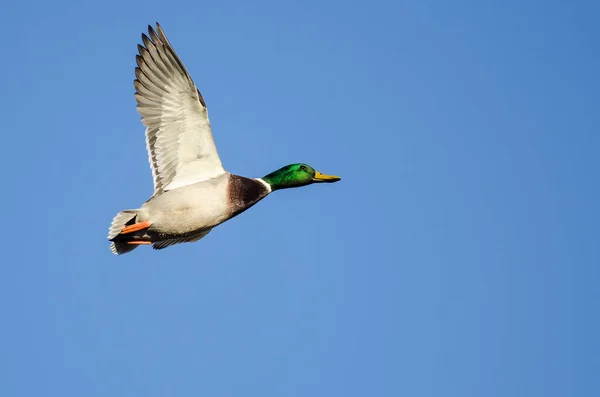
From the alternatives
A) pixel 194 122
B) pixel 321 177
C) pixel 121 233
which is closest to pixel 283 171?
pixel 321 177

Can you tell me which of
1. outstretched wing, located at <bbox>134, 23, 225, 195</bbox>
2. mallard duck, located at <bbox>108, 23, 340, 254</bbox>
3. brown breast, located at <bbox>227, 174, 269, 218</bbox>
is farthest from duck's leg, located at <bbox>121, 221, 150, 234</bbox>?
brown breast, located at <bbox>227, 174, 269, 218</bbox>

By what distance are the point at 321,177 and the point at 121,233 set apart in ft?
8.56

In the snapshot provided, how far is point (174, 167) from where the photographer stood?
39.8 ft

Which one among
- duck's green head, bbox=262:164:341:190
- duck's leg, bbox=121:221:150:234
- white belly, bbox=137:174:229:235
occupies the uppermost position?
duck's green head, bbox=262:164:341:190

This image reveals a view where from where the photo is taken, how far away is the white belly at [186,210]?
1175 cm

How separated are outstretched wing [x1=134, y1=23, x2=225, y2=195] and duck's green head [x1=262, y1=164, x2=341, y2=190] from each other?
0.74 meters

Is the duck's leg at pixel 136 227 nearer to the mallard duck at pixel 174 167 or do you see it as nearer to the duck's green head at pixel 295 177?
the mallard duck at pixel 174 167

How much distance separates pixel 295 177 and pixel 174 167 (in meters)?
1.52

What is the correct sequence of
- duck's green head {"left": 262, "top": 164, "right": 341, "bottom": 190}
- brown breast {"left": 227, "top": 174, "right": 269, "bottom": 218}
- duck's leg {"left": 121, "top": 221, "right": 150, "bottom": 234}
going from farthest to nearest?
duck's green head {"left": 262, "top": 164, "right": 341, "bottom": 190}
brown breast {"left": 227, "top": 174, "right": 269, "bottom": 218}
duck's leg {"left": 121, "top": 221, "right": 150, "bottom": 234}

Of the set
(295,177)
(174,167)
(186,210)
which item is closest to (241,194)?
(186,210)

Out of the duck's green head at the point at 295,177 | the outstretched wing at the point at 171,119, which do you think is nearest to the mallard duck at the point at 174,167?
the outstretched wing at the point at 171,119

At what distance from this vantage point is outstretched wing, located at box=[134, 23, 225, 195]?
463 inches

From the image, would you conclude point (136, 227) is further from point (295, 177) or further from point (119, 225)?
point (295, 177)

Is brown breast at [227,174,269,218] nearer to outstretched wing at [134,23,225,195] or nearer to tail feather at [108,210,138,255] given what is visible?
outstretched wing at [134,23,225,195]
